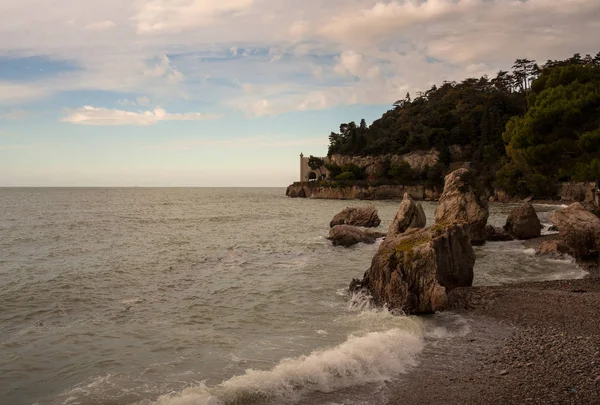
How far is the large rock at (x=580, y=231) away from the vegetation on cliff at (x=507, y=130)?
8202mm

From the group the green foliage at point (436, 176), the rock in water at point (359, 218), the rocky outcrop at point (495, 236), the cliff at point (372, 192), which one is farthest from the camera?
the cliff at point (372, 192)

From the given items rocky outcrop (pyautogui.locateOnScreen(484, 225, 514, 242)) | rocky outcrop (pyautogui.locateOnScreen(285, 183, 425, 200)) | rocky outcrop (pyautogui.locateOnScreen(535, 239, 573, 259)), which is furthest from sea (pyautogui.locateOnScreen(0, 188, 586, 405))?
rocky outcrop (pyautogui.locateOnScreen(285, 183, 425, 200))

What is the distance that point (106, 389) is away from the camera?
10.7 metres

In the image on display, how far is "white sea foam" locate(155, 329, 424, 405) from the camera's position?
9977 mm

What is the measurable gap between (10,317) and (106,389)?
8931 millimetres

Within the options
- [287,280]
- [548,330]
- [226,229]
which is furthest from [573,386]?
[226,229]

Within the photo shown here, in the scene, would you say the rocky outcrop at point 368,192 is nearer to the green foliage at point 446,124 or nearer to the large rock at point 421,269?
the green foliage at point 446,124

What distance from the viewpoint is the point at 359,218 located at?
48562 millimetres

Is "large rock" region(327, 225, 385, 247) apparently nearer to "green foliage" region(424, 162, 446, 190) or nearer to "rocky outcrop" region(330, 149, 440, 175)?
"green foliage" region(424, 162, 446, 190)

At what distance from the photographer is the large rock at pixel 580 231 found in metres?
22.4

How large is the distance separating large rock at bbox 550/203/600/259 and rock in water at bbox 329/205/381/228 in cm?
2528

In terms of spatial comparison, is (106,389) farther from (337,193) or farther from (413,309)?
(337,193)

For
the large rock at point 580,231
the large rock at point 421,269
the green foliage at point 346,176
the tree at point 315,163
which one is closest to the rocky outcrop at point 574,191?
the large rock at point 580,231

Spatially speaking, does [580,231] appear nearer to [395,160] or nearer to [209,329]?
[209,329]
